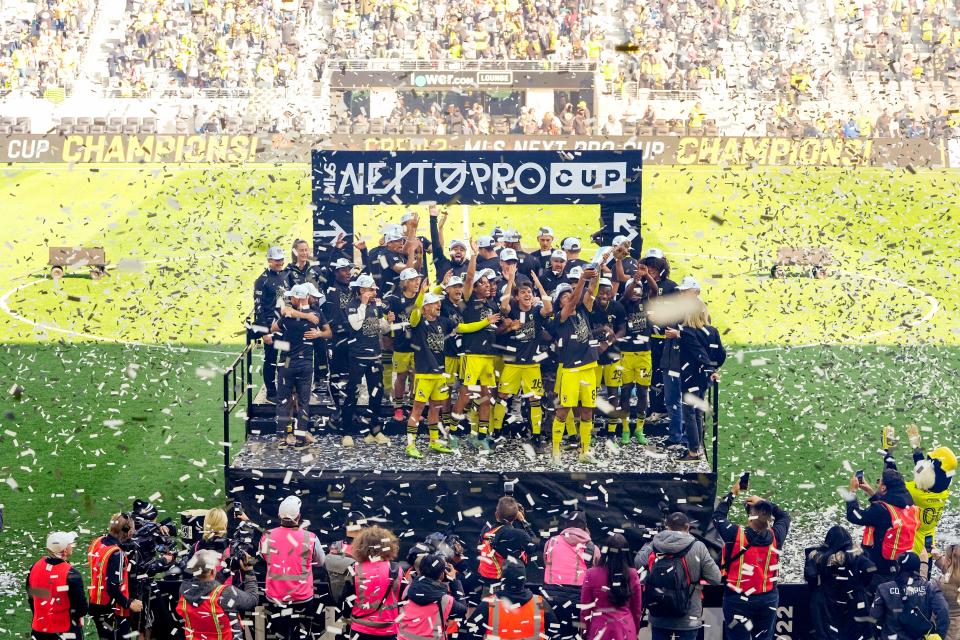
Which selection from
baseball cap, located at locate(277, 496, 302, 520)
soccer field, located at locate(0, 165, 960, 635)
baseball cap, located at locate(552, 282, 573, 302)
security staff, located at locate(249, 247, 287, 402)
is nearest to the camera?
baseball cap, located at locate(277, 496, 302, 520)

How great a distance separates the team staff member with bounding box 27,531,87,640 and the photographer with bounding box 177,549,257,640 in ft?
2.71

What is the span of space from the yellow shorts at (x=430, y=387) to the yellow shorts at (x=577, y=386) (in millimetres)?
1052

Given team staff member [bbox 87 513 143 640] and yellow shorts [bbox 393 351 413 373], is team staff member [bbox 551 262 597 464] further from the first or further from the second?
team staff member [bbox 87 513 143 640]

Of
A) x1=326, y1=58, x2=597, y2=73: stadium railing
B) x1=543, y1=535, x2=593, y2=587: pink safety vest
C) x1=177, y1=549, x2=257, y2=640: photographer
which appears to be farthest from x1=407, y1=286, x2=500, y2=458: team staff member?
x1=326, y1=58, x2=597, y2=73: stadium railing

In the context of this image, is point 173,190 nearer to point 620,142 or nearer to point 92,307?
point 92,307

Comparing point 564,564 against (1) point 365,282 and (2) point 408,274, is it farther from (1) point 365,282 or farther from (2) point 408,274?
(1) point 365,282

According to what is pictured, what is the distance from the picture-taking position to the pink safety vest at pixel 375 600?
25.2 ft

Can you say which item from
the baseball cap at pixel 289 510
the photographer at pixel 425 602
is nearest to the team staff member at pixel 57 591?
the baseball cap at pixel 289 510

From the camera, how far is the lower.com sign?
38500 millimetres

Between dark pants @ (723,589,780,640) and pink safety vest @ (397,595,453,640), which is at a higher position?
pink safety vest @ (397,595,453,640)

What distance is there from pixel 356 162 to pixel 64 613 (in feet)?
19.1

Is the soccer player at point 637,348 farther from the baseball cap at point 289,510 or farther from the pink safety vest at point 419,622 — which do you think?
the pink safety vest at point 419,622

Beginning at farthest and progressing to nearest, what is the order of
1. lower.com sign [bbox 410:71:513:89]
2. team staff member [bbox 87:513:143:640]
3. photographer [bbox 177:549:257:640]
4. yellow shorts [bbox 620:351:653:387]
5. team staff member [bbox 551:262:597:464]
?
lower.com sign [bbox 410:71:513:89] < yellow shorts [bbox 620:351:653:387] < team staff member [bbox 551:262:597:464] < team staff member [bbox 87:513:143:640] < photographer [bbox 177:549:257:640]

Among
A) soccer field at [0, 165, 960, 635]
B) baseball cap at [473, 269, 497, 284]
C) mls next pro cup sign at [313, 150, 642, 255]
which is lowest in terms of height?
soccer field at [0, 165, 960, 635]
